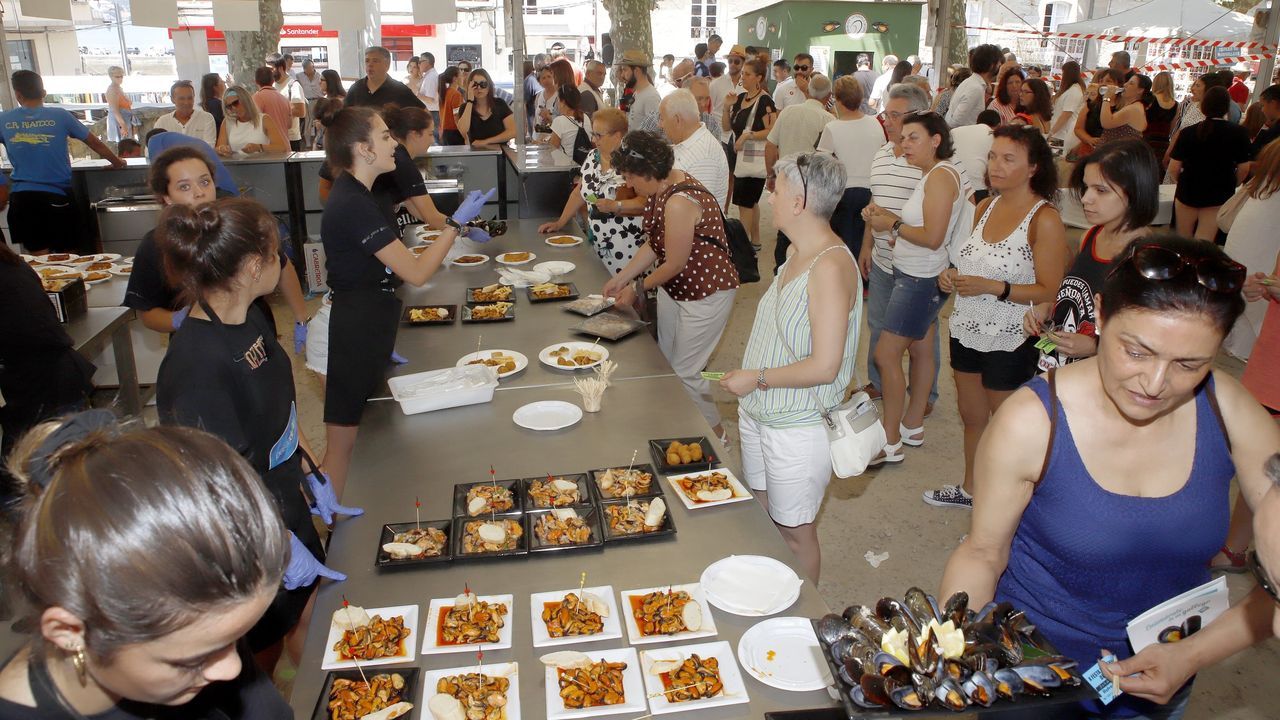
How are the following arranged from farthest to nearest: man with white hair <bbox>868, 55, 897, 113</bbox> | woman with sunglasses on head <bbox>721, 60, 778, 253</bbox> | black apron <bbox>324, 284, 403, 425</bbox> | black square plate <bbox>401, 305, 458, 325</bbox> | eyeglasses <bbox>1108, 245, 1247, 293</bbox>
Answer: man with white hair <bbox>868, 55, 897, 113</bbox>, woman with sunglasses on head <bbox>721, 60, 778, 253</bbox>, black square plate <bbox>401, 305, 458, 325</bbox>, black apron <bbox>324, 284, 403, 425</bbox>, eyeglasses <bbox>1108, 245, 1247, 293</bbox>

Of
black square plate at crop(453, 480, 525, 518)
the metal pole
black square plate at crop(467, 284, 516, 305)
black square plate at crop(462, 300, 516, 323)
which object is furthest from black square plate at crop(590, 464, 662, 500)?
the metal pole

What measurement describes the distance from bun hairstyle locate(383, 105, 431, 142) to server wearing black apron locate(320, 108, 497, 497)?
4.78 ft

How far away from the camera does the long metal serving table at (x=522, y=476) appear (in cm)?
168

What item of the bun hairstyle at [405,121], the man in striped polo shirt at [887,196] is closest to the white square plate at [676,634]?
the man in striped polo shirt at [887,196]

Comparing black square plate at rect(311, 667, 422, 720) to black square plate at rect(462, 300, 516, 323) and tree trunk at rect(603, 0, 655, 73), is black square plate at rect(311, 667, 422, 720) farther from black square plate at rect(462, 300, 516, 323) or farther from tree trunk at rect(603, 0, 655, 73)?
tree trunk at rect(603, 0, 655, 73)

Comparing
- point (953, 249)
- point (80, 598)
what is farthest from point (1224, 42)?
point (80, 598)

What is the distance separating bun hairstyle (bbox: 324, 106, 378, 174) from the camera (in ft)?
9.52

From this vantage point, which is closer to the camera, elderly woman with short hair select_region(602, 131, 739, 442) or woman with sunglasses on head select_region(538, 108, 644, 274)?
elderly woman with short hair select_region(602, 131, 739, 442)

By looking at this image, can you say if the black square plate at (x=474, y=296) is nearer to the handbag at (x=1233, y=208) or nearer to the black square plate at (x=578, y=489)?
the black square plate at (x=578, y=489)

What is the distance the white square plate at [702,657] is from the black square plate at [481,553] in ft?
1.49

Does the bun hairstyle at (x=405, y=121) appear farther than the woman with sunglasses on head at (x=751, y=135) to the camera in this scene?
No

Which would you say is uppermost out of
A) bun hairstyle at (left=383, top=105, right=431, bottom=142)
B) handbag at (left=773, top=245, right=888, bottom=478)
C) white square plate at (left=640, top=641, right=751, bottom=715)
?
bun hairstyle at (left=383, top=105, right=431, bottom=142)

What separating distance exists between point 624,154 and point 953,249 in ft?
4.89

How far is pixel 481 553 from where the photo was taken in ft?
6.37
